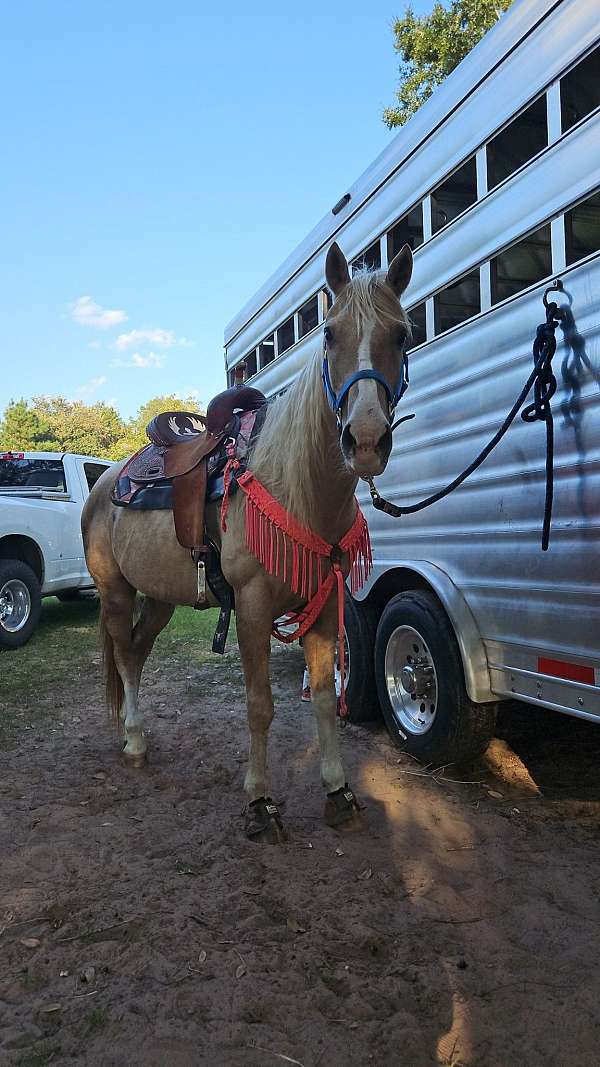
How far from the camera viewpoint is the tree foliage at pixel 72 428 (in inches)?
1836

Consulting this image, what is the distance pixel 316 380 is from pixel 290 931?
2.11 m

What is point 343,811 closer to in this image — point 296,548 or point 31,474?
point 296,548

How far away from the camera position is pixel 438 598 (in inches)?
139

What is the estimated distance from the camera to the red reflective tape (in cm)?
255

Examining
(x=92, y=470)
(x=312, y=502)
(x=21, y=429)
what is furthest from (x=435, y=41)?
(x=21, y=429)

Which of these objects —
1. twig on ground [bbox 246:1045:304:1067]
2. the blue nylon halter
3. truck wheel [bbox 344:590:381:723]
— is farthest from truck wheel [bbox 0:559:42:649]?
twig on ground [bbox 246:1045:304:1067]

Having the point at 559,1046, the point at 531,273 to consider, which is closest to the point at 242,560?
the point at 531,273

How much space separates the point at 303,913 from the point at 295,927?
10 cm

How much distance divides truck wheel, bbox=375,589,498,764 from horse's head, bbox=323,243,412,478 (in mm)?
1518

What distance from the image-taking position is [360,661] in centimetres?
436

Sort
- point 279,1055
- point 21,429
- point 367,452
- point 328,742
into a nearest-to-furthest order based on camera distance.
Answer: point 279,1055
point 367,452
point 328,742
point 21,429

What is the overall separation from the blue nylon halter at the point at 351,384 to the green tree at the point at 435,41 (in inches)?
563

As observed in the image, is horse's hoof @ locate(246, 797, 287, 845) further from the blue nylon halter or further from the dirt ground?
the blue nylon halter

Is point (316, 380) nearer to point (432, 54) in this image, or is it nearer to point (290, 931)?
point (290, 931)
